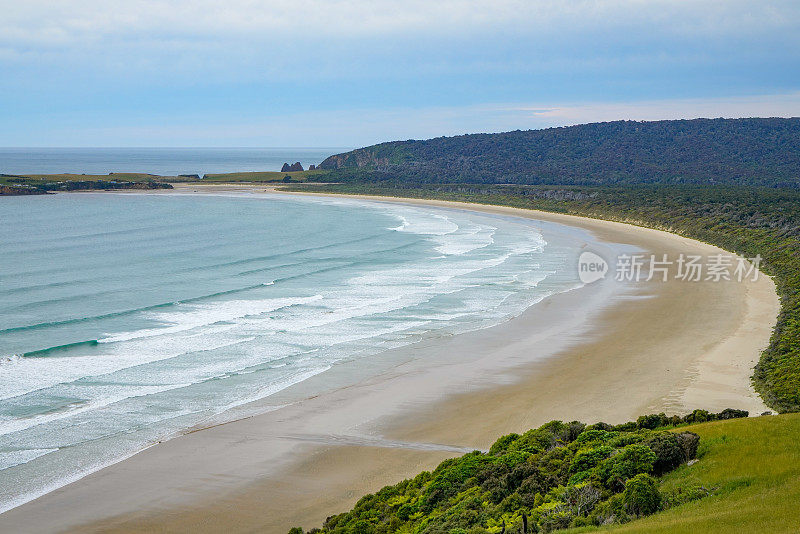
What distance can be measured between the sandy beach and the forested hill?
79690 mm

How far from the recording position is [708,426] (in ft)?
40.6

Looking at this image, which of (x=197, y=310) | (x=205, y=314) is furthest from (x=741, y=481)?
(x=197, y=310)

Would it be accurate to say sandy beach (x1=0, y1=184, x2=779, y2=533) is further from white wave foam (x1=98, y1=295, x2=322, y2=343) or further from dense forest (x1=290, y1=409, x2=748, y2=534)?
white wave foam (x1=98, y1=295, x2=322, y2=343)

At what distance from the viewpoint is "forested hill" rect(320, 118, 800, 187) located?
11219 cm

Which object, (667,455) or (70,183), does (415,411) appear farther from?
(70,183)

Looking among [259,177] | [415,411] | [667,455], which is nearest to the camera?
[667,455]

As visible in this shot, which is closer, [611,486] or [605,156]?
[611,486]

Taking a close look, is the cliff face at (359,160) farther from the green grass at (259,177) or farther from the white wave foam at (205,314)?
the white wave foam at (205,314)

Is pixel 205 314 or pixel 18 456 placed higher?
pixel 205 314

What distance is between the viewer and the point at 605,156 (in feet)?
441

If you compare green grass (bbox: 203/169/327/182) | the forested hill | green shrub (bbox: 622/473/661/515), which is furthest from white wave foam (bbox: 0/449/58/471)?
green grass (bbox: 203/169/327/182)

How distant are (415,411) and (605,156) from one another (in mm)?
124086

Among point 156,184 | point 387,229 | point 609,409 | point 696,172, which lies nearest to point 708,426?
point 609,409

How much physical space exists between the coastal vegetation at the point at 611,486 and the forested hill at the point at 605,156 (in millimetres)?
92131
